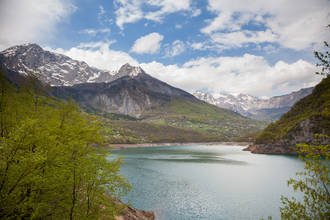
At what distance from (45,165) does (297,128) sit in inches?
6457

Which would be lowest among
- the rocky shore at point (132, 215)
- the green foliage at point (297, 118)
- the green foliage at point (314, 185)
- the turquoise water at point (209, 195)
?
the turquoise water at point (209, 195)

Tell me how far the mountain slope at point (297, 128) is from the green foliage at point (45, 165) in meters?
140

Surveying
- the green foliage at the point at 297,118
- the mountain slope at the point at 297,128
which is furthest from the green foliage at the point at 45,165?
the green foliage at the point at 297,118

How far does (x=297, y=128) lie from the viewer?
472 feet

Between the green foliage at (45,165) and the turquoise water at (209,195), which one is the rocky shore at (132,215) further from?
the green foliage at (45,165)

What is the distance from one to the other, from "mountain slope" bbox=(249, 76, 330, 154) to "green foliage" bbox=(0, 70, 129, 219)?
5507 inches

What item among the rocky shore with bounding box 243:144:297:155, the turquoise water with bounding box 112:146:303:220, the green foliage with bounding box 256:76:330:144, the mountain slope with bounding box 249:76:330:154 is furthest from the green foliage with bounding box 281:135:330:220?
the rocky shore with bounding box 243:144:297:155

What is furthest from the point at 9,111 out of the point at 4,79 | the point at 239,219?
the point at 239,219

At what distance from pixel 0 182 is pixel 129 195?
43.5 meters

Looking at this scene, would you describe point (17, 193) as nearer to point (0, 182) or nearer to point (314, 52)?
point (0, 182)

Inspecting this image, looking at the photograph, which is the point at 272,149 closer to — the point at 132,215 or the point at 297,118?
the point at 297,118

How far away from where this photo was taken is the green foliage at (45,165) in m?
12.8

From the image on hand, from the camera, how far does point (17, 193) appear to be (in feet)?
43.2

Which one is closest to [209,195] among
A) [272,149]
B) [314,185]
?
[314,185]
